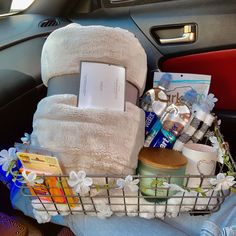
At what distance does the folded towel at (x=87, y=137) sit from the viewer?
2.01ft

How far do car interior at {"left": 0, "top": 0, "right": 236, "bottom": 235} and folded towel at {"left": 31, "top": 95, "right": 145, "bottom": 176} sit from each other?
24 cm

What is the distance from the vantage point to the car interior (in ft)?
3.08

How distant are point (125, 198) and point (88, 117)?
157mm

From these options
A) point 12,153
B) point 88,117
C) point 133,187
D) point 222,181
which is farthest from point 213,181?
point 12,153

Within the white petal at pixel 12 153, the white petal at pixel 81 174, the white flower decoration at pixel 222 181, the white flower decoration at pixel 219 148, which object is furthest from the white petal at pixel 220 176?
the white petal at pixel 12 153

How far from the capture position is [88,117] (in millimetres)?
633

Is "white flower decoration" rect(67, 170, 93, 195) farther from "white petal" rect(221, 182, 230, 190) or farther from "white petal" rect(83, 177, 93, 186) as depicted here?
"white petal" rect(221, 182, 230, 190)

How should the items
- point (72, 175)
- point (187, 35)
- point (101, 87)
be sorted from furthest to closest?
point (187, 35) < point (101, 87) < point (72, 175)

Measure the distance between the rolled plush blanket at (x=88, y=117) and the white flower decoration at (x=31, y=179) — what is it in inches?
1.8

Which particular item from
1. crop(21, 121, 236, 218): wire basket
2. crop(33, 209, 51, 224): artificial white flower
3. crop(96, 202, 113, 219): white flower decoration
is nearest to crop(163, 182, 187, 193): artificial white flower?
crop(21, 121, 236, 218): wire basket

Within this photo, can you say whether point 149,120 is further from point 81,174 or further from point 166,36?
point 166,36

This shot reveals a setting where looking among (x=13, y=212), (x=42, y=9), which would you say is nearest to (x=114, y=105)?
(x=13, y=212)

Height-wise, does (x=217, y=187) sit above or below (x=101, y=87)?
below

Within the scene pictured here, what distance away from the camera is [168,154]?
0.69 m
